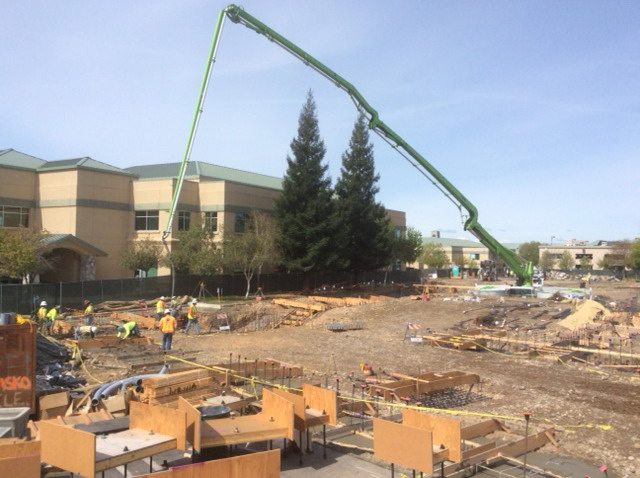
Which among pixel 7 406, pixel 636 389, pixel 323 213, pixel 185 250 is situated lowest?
pixel 636 389

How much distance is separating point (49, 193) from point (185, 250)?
37.6 feet

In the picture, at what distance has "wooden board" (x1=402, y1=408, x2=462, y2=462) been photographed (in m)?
6.76

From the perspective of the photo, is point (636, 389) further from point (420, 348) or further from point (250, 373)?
point (250, 373)

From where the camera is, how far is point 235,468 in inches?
217

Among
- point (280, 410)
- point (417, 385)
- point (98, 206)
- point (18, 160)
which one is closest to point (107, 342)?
point (417, 385)

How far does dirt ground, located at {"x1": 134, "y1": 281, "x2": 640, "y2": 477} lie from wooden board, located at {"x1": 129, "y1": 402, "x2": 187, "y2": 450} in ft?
20.2

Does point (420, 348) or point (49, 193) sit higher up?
point (49, 193)

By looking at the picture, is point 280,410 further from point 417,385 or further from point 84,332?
point 84,332

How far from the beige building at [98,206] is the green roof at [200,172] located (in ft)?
11.2


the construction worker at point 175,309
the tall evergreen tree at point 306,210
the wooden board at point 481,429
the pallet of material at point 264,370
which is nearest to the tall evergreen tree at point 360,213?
the tall evergreen tree at point 306,210

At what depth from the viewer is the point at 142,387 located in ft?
29.0

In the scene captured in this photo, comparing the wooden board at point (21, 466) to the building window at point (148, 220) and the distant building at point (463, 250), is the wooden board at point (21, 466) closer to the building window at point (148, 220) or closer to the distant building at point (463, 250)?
the building window at point (148, 220)

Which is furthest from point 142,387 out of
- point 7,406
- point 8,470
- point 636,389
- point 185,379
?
point 636,389

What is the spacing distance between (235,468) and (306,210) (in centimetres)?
3775
